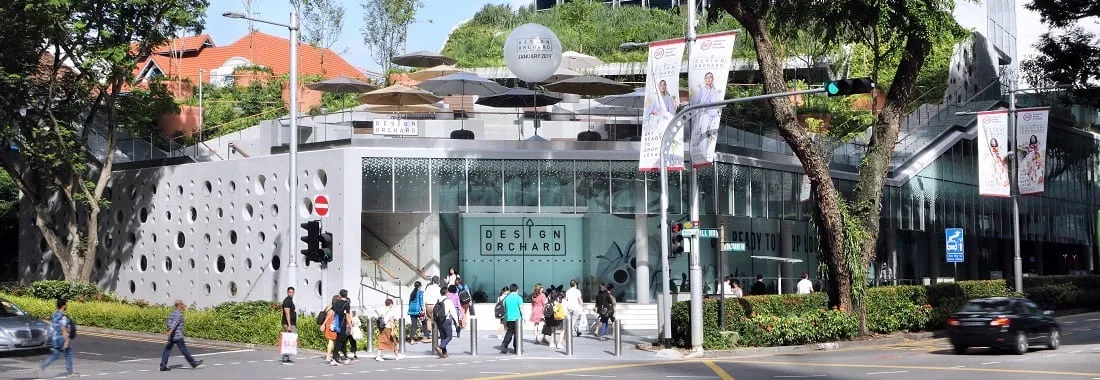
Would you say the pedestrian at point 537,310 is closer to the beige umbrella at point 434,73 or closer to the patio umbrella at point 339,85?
the patio umbrella at point 339,85

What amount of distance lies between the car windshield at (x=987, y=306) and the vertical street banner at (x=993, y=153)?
44.7 feet

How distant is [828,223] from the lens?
33.3 m

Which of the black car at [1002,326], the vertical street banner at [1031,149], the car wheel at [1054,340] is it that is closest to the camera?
the black car at [1002,326]

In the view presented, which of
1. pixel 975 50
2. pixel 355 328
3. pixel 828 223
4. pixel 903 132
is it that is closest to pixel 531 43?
pixel 828 223

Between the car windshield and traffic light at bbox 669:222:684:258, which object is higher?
traffic light at bbox 669:222:684:258

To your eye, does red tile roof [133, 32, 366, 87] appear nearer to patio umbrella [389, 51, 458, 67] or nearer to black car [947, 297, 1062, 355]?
patio umbrella [389, 51, 458, 67]

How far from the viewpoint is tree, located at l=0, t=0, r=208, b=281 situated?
38.2 m

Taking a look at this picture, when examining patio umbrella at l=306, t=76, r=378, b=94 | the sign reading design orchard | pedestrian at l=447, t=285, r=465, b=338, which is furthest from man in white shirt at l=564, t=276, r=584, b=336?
patio umbrella at l=306, t=76, r=378, b=94

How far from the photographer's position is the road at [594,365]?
75.0ft

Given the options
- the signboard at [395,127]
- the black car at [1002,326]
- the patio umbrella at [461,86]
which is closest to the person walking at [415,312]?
the signboard at [395,127]

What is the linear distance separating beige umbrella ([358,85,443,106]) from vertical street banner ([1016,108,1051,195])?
20.3m

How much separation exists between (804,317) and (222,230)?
62.9 feet

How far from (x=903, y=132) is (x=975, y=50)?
38.9 ft

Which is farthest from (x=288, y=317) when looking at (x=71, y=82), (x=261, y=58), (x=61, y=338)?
(x=261, y=58)
